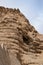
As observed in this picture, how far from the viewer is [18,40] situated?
2520 centimetres

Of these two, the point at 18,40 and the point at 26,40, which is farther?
the point at 26,40

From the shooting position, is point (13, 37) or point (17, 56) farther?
point (13, 37)

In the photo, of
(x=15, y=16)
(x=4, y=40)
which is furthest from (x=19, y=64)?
(x=15, y=16)

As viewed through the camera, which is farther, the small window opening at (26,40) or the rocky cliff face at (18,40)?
the small window opening at (26,40)

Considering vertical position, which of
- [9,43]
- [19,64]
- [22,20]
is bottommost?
[19,64]

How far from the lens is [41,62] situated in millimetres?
23875

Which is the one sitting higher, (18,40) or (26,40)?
(26,40)

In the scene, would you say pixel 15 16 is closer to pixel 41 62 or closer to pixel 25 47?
pixel 25 47

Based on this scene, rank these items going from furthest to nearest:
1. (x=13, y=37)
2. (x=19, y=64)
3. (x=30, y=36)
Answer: (x=30, y=36) → (x=13, y=37) → (x=19, y=64)

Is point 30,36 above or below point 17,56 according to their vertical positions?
above

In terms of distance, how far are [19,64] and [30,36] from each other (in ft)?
19.4

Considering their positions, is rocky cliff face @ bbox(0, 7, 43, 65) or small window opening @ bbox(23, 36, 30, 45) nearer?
rocky cliff face @ bbox(0, 7, 43, 65)

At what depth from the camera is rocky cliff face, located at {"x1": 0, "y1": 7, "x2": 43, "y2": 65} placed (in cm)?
2343

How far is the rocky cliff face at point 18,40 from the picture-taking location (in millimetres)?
23431
